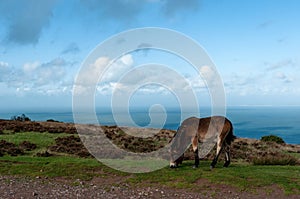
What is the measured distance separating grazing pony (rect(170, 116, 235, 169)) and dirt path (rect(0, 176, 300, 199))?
2.16 metres

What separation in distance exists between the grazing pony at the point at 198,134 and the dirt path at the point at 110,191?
216cm

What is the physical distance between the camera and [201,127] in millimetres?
13938

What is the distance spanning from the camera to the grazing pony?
14.0 m

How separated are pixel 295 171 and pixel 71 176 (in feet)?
31.2

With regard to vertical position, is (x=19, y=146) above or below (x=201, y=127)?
below

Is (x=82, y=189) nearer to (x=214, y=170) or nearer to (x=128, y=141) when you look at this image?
(x=214, y=170)

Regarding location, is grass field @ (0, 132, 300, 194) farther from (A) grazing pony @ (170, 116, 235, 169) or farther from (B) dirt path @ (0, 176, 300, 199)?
(A) grazing pony @ (170, 116, 235, 169)

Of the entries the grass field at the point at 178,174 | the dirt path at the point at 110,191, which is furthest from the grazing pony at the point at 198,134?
the dirt path at the point at 110,191

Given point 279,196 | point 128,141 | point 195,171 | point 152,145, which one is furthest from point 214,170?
point 128,141

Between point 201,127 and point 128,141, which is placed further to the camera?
point 128,141

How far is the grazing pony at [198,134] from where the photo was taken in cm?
1396

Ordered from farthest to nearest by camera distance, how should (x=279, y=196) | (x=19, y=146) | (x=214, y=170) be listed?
1. (x=19, y=146)
2. (x=214, y=170)
3. (x=279, y=196)

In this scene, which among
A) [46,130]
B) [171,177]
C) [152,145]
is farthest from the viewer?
[46,130]

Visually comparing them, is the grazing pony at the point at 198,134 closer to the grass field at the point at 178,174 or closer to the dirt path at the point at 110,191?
the grass field at the point at 178,174
